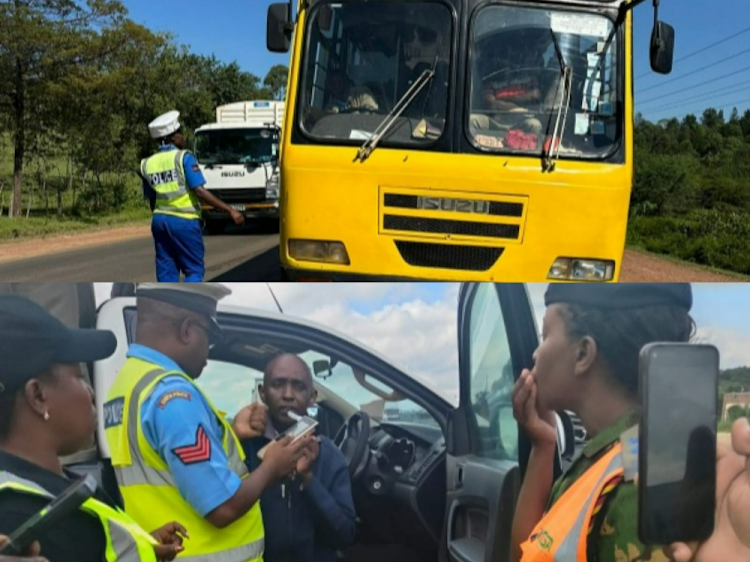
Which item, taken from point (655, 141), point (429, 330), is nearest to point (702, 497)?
point (429, 330)

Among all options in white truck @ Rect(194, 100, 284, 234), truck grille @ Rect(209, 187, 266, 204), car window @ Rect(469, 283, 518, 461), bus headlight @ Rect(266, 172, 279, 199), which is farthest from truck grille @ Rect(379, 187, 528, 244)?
truck grille @ Rect(209, 187, 266, 204)

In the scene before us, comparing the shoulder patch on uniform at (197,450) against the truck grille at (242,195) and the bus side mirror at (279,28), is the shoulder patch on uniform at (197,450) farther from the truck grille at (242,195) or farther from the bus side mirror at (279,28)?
the truck grille at (242,195)

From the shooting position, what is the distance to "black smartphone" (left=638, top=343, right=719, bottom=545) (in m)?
3.10

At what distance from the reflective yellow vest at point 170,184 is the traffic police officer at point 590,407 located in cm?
488

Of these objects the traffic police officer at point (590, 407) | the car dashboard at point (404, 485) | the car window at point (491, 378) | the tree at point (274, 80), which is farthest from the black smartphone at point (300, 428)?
the tree at point (274, 80)

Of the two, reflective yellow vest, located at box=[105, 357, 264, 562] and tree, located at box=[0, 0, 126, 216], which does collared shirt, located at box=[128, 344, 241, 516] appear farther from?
tree, located at box=[0, 0, 126, 216]

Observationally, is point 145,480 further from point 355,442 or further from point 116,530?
point 355,442

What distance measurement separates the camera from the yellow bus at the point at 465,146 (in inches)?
241

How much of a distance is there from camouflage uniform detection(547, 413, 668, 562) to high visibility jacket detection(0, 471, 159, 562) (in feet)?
5.02

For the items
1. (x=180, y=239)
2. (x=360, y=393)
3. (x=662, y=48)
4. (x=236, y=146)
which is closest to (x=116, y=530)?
(x=360, y=393)

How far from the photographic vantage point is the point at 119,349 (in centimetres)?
311

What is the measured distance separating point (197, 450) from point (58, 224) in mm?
23276

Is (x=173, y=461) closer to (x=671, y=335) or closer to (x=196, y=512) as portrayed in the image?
(x=196, y=512)

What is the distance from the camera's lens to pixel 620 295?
3.18 metres
